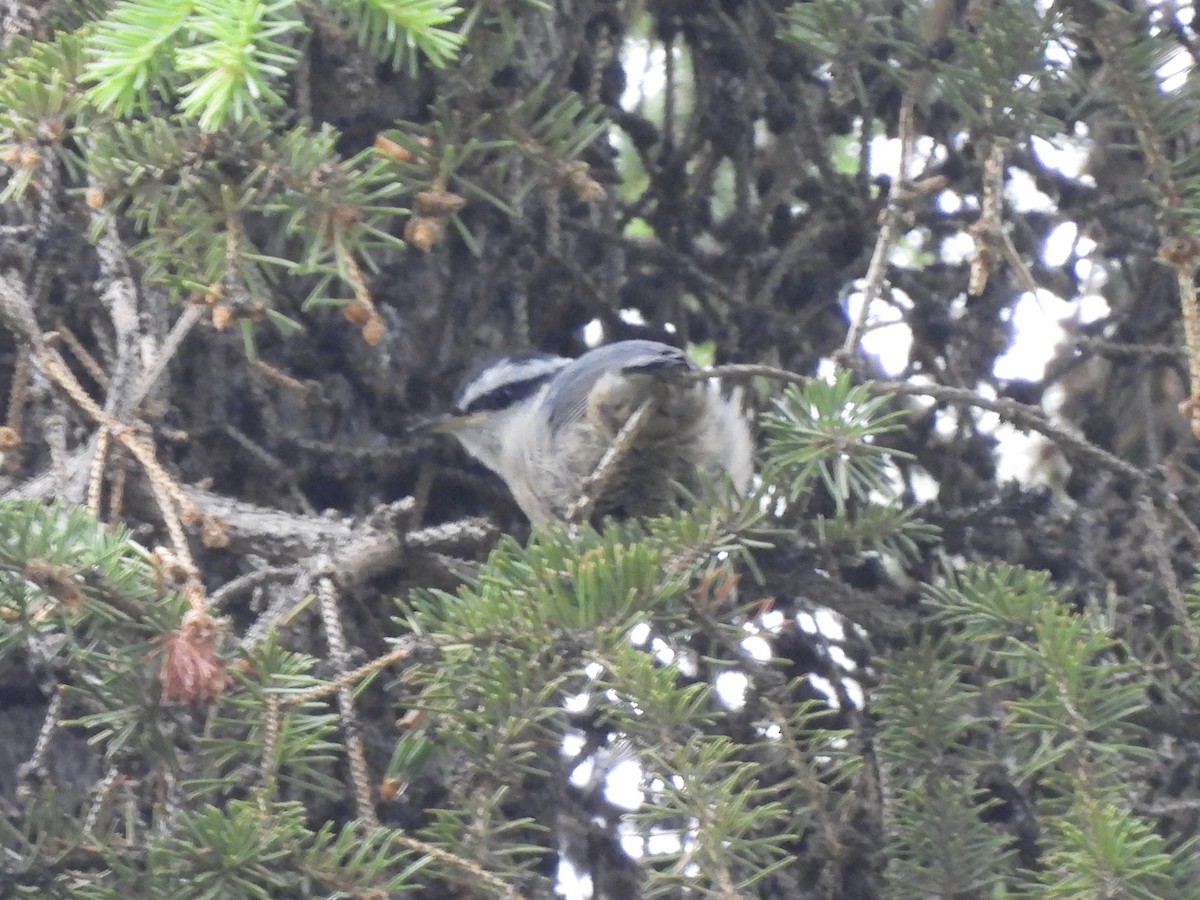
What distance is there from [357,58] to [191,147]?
0.46 m

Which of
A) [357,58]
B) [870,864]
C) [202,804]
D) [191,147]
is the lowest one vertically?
[870,864]

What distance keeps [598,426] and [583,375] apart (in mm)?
182

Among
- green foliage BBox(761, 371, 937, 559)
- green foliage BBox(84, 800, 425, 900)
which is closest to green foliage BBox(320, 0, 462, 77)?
green foliage BBox(761, 371, 937, 559)

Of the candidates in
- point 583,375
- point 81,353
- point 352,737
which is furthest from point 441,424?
point 352,737

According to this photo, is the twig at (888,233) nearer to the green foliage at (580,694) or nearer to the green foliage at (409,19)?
the green foliage at (580,694)

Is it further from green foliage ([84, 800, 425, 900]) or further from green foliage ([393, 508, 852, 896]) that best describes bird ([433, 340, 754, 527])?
green foliage ([84, 800, 425, 900])

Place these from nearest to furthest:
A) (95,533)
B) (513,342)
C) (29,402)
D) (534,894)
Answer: (95,533) → (534,894) → (29,402) → (513,342)

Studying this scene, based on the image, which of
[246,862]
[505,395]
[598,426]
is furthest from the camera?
[505,395]

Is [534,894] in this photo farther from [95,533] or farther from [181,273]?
[181,273]

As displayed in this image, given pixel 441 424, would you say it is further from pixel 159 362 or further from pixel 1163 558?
pixel 1163 558

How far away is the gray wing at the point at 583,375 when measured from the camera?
2.00 m

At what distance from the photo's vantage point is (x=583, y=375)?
2.18 m

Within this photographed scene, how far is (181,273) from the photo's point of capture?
144 centimetres

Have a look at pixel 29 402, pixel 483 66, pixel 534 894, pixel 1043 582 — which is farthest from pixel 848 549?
pixel 29 402
